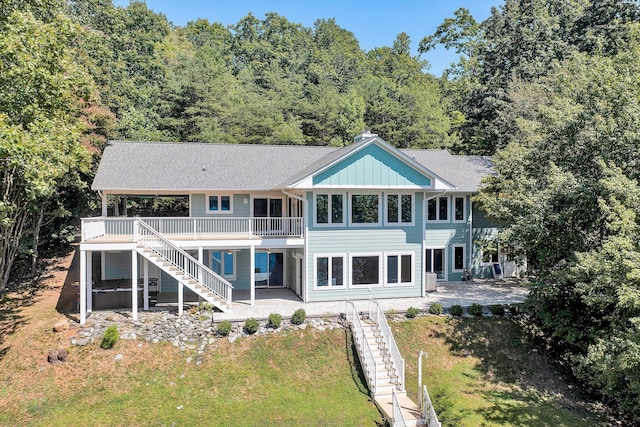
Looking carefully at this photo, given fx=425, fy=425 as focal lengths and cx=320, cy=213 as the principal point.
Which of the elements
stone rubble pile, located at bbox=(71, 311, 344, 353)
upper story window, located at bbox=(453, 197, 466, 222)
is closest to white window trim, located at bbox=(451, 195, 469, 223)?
upper story window, located at bbox=(453, 197, 466, 222)

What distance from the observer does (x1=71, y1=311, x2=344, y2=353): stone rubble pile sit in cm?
1483

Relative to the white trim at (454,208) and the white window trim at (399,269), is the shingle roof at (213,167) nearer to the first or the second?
the white trim at (454,208)

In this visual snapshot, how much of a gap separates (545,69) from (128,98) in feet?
111

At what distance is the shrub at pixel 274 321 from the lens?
15336 mm

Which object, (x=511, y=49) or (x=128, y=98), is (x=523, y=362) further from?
(x=128, y=98)

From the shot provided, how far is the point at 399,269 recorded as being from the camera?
1903 cm

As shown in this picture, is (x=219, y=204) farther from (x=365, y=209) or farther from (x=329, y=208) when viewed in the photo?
(x=365, y=209)

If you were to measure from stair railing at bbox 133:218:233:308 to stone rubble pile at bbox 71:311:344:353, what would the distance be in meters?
1.19

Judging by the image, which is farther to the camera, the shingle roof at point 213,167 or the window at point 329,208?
the shingle roof at point 213,167

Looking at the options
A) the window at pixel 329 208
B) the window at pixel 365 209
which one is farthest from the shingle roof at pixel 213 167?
the window at pixel 365 209

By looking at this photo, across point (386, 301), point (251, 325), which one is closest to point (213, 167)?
point (251, 325)

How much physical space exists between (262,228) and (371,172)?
5.62 metres

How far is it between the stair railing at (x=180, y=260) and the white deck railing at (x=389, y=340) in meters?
5.64

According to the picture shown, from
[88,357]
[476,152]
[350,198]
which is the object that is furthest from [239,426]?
[476,152]
